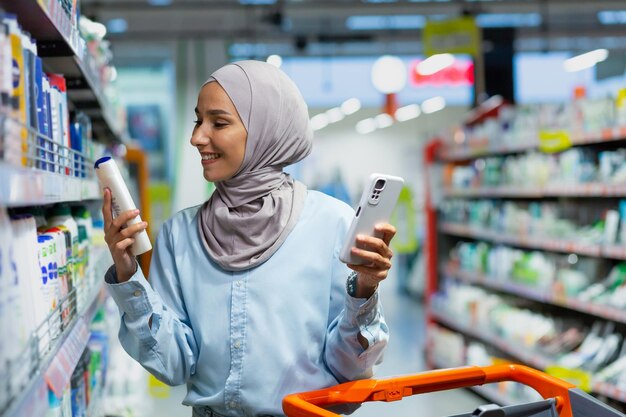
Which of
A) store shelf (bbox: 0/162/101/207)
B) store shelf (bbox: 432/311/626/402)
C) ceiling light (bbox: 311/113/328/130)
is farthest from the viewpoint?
ceiling light (bbox: 311/113/328/130)

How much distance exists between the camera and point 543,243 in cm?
524

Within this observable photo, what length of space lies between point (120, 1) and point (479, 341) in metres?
7.89

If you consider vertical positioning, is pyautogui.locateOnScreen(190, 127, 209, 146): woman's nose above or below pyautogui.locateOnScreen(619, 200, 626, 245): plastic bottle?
above

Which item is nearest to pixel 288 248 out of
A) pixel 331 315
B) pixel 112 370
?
pixel 331 315

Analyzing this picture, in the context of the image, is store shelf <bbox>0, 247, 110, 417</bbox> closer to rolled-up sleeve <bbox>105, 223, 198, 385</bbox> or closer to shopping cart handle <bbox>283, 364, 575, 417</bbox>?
rolled-up sleeve <bbox>105, 223, 198, 385</bbox>

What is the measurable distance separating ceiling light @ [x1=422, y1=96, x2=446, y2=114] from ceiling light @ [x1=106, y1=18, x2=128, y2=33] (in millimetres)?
6203

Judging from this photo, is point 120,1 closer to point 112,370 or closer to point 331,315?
point 112,370

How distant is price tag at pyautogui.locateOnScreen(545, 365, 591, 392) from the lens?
4.28 meters

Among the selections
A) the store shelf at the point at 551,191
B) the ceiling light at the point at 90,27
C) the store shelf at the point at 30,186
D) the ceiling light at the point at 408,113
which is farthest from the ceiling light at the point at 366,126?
the store shelf at the point at 30,186

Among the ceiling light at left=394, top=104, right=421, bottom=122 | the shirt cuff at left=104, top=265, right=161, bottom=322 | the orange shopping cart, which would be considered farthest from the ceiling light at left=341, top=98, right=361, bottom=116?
the shirt cuff at left=104, top=265, right=161, bottom=322

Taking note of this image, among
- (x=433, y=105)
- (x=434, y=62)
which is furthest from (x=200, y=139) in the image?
(x=433, y=105)

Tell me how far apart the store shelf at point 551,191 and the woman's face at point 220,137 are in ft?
9.62

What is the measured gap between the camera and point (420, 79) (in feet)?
41.2

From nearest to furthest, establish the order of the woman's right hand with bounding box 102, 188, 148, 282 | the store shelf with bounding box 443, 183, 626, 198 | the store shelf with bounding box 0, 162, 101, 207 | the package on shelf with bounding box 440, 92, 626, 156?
the store shelf with bounding box 0, 162, 101, 207, the woman's right hand with bounding box 102, 188, 148, 282, the store shelf with bounding box 443, 183, 626, 198, the package on shelf with bounding box 440, 92, 626, 156
